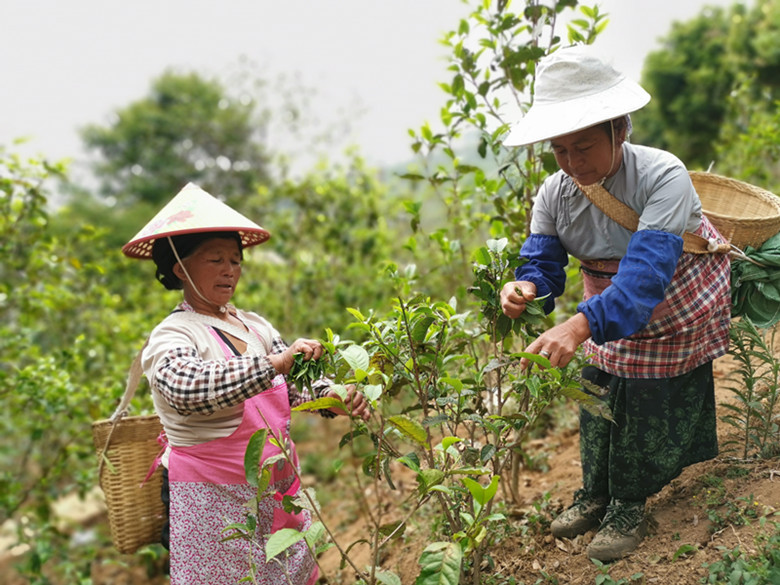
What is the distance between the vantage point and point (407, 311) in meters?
1.99

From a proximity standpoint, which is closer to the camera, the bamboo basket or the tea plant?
the tea plant

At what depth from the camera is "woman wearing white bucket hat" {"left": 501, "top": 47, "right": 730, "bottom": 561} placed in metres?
1.90

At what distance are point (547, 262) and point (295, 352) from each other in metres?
0.97

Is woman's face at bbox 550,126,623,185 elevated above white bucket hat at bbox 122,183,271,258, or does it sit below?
above

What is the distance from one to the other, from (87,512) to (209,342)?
6331 mm

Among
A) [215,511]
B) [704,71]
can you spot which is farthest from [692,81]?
[215,511]

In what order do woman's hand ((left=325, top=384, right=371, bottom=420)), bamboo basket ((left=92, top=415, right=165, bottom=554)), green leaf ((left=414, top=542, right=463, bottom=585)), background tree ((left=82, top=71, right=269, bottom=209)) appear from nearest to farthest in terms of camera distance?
green leaf ((left=414, top=542, right=463, bottom=585))
woman's hand ((left=325, top=384, right=371, bottom=420))
bamboo basket ((left=92, top=415, right=165, bottom=554))
background tree ((left=82, top=71, right=269, bottom=209))

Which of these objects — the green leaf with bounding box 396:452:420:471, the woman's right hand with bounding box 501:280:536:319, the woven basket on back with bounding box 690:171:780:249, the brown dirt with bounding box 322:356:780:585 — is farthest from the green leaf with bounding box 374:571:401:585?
the woven basket on back with bounding box 690:171:780:249

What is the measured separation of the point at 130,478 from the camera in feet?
8.28

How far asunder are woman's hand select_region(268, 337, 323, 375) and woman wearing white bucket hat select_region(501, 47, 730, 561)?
0.60m

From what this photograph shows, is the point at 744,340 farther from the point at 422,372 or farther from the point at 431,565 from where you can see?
the point at 431,565

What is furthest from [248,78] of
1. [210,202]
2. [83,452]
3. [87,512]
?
[210,202]

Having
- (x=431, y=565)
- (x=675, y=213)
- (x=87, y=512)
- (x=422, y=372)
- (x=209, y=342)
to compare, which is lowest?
(x=87, y=512)

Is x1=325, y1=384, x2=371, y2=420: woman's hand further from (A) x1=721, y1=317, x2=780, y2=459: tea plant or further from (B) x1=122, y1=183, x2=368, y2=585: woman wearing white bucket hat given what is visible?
(A) x1=721, y1=317, x2=780, y2=459: tea plant
